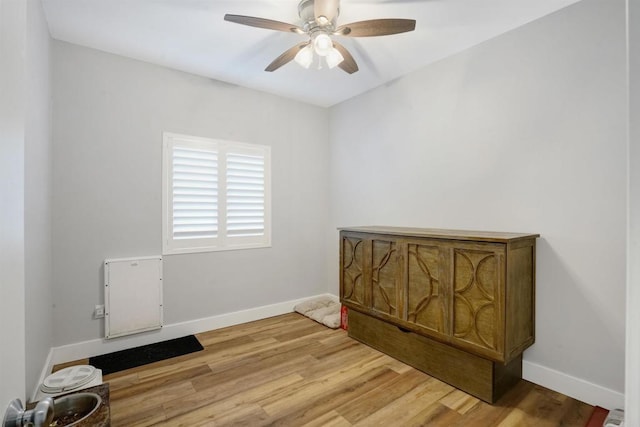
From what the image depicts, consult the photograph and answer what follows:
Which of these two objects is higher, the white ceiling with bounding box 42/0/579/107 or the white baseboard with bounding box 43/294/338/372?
the white ceiling with bounding box 42/0/579/107

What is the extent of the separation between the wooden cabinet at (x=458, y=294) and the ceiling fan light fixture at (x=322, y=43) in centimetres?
153

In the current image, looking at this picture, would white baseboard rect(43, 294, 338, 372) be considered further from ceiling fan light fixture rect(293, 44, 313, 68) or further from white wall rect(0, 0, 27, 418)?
ceiling fan light fixture rect(293, 44, 313, 68)

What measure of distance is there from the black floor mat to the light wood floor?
11 cm

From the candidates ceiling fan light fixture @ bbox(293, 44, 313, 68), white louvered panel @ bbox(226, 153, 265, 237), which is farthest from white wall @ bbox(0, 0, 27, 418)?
white louvered panel @ bbox(226, 153, 265, 237)

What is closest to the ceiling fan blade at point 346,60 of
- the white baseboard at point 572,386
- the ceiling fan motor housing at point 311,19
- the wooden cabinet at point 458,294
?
the ceiling fan motor housing at point 311,19

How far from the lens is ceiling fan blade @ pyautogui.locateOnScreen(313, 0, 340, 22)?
190 cm

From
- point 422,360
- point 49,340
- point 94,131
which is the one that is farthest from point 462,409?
point 94,131

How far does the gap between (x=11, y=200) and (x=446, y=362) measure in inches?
103

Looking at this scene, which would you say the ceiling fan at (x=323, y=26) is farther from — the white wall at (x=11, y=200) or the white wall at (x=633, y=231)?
the white wall at (x=633, y=231)

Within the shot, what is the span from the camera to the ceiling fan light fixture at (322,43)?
206 cm

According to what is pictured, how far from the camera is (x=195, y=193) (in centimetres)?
323

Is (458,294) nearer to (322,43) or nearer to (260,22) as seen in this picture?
(322,43)

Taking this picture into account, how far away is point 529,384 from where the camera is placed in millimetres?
2318

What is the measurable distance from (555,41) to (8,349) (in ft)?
10.5
